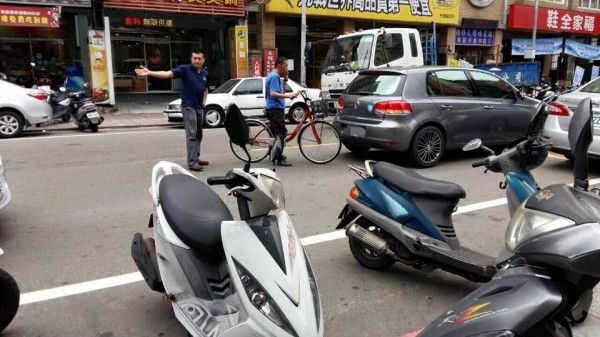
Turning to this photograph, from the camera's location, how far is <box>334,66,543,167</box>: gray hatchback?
7.69 meters

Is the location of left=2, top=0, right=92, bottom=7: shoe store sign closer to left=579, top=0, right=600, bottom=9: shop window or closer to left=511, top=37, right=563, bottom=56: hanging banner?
left=511, top=37, right=563, bottom=56: hanging banner

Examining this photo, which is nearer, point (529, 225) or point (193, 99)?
point (529, 225)

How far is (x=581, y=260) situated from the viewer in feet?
5.68

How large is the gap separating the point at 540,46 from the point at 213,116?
70.3ft

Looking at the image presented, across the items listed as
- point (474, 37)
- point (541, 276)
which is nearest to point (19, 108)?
point (541, 276)

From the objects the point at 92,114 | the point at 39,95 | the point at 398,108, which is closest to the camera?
the point at 398,108

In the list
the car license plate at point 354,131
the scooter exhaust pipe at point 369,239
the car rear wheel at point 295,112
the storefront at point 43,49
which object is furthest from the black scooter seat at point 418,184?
the storefront at point 43,49

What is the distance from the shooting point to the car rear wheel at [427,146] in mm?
7840

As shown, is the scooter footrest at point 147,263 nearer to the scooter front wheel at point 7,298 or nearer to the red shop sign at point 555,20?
the scooter front wheel at point 7,298

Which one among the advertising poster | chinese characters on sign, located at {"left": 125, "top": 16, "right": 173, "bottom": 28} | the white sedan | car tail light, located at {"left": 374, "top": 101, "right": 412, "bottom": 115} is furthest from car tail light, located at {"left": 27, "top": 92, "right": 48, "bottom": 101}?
the advertising poster

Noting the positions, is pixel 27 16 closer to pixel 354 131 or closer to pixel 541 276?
pixel 354 131

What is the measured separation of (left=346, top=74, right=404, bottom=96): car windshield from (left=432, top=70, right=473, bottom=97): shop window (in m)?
0.73

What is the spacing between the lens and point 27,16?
15.1m

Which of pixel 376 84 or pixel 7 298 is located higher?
pixel 376 84
